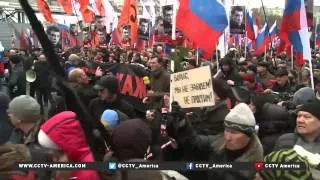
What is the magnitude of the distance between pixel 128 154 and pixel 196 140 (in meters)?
1.22

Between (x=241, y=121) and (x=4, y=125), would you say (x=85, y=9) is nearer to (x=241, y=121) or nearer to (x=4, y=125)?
(x=4, y=125)

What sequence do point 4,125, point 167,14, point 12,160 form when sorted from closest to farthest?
point 12,160, point 4,125, point 167,14

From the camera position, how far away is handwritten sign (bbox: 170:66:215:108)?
4.77 meters

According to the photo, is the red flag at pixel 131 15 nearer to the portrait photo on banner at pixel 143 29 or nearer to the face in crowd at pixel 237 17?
the portrait photo on banner at pixel 143 29

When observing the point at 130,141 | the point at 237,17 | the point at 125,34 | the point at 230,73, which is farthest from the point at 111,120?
the point at 125,34

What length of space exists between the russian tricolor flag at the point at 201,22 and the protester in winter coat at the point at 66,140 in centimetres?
426

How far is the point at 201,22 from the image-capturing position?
23.7 feet

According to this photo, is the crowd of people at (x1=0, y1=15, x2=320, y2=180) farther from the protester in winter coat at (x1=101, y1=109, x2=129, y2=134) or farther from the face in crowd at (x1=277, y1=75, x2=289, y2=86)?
the face in crowd at (x1=277, y1=75, x2=289, y2=86)

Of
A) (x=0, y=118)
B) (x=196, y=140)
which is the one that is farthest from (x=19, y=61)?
(x=196, y=140)

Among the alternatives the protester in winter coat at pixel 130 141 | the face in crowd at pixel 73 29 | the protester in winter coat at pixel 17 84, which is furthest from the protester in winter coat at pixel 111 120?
the face in crowd at pixel 73 29

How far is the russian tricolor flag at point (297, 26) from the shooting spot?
7551mm

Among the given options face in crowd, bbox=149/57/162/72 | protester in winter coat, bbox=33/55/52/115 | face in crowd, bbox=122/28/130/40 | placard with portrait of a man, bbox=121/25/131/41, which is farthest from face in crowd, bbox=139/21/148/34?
face in crowd, bbox=149/57/162/72

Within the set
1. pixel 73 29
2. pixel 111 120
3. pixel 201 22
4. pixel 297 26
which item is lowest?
pixel 73 29

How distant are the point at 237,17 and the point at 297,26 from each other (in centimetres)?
853
